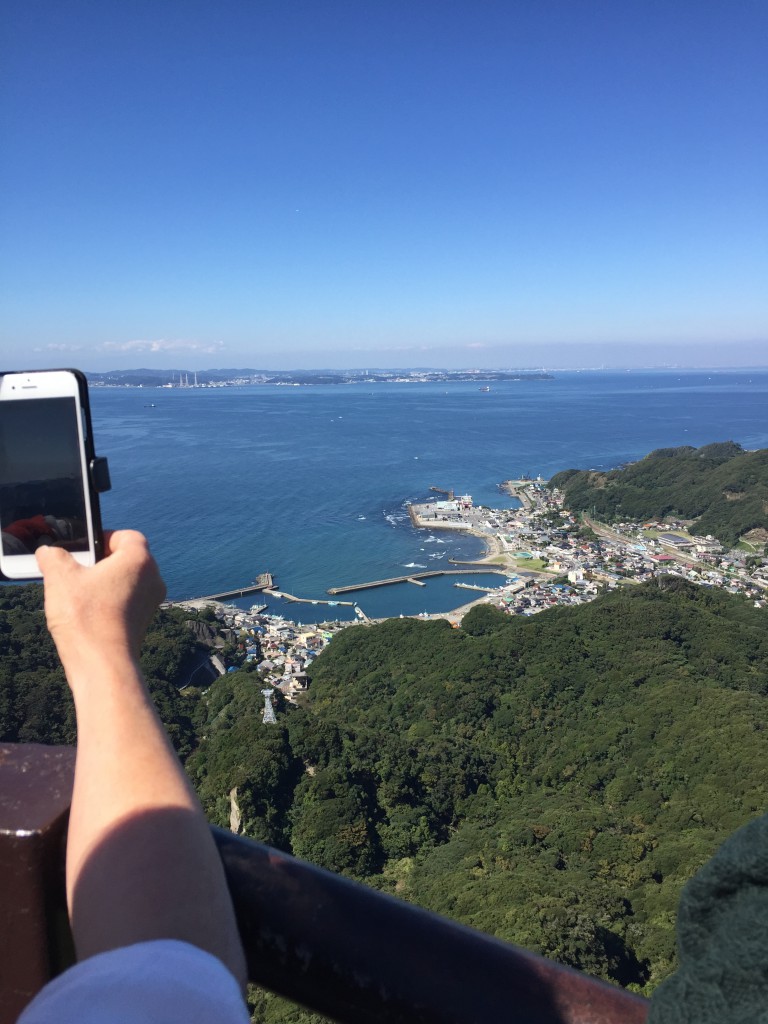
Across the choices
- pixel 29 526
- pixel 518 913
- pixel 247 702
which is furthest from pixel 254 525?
pixel 29 526

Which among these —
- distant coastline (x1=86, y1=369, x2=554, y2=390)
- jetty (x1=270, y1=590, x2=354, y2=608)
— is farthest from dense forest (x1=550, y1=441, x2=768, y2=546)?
distant coastline (x1=86, y1=369, x2=554, y2=390)

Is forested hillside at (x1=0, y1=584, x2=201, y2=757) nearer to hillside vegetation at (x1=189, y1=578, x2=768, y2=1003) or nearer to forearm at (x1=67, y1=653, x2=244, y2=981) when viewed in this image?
hillside vegetation at (x1=189, y1=578, x2=768, y2=1003)

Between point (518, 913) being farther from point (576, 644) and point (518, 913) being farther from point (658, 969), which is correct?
point (576, 644)

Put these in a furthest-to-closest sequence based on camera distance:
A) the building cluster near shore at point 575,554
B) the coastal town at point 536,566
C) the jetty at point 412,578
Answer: the jetty at point 412,578 < the building cluster near shore at point 575,554 < the coastal town at point 536,566

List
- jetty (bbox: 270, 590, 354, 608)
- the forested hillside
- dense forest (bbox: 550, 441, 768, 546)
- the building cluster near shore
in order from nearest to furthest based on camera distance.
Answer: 1. the forested hillside
2. jetty (bbox: 270, 590, 354, 608)
3. the building cluster near shore
4. dense forest (bbox: 550, 441, 768, 546)

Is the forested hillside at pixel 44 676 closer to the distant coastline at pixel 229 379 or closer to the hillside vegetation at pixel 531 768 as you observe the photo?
the hillside vegetation at pixel 531 768

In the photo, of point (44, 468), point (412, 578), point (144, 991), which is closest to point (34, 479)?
point (44, 468)

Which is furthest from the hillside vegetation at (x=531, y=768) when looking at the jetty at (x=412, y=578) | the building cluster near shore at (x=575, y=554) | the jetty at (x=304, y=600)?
the jetty at (x=412, y=578)
